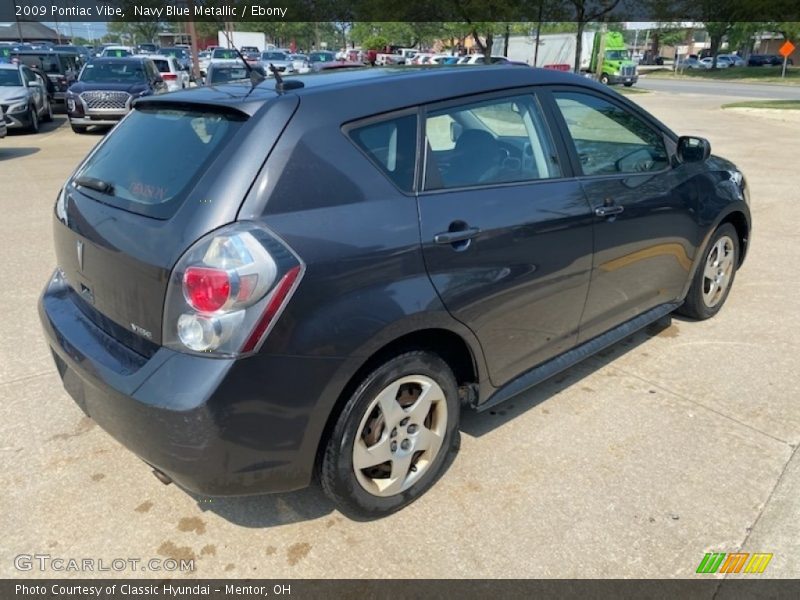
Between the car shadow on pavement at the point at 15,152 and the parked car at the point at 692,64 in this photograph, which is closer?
the car shadow on pavement at the point at 15,152

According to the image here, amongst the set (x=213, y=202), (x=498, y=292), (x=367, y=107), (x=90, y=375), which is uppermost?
(x=367, y=107)

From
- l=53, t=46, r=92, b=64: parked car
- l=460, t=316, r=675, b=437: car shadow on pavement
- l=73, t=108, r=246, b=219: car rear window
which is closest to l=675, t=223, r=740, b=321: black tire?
l=460, t=316, r=675, b=437: car shadow on pavement

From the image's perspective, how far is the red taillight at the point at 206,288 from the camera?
80.7 inches

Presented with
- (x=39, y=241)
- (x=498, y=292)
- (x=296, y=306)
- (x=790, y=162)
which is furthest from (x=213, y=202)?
(x=790, y=162)

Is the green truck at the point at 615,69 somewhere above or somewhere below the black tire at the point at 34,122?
above

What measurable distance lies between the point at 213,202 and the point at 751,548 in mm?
2426

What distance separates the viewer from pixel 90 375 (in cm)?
235

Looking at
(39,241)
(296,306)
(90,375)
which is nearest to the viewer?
(296,306)

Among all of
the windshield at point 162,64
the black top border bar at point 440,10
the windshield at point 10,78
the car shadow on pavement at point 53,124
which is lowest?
the car shadow on pavement at point 53,124

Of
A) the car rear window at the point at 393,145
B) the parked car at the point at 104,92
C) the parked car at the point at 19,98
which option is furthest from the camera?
the parked car at the point at 104,92

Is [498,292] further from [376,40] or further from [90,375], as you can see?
[376,40]

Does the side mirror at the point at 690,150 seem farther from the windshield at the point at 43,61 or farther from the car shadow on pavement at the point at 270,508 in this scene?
the windshield at the point at 43,61

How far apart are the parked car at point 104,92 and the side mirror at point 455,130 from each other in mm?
13501

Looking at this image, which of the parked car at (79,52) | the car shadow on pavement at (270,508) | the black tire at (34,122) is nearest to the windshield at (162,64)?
the parked car at (79,52)
